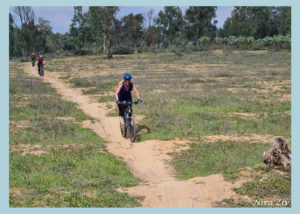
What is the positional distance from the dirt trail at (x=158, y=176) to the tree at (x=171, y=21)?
248 feet

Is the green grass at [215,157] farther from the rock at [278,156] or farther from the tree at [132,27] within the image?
the tree at [132,27]

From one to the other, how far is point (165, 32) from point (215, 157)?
8401cm

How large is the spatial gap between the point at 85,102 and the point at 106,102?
149 cm

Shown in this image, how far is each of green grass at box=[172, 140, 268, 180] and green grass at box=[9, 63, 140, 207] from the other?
76.7 inches

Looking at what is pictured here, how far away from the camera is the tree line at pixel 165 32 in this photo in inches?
2726

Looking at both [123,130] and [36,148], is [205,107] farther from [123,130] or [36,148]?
[36,148]

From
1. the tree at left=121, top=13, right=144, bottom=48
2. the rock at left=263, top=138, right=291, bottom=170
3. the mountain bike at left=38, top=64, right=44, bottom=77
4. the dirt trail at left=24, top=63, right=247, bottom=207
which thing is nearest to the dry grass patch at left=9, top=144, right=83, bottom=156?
the dirt trail at left=24, top=63, right=247, bottom=207

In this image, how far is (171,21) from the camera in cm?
8806

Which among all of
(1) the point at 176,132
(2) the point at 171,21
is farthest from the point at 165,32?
(1) the point at 176,132

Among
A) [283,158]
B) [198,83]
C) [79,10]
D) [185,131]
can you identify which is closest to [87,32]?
[79,10]

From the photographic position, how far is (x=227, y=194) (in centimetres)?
688

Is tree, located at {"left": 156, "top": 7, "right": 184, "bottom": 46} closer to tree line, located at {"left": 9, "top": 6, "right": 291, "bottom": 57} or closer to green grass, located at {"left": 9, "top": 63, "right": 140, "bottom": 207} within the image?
tree line, located at {"left": 9, "top": 6, "right": 291, "bottom": 57}

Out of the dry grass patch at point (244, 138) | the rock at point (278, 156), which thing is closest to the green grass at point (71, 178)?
the rock at point (278, 156)

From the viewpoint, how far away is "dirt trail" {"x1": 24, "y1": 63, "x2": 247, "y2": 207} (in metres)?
6.69
